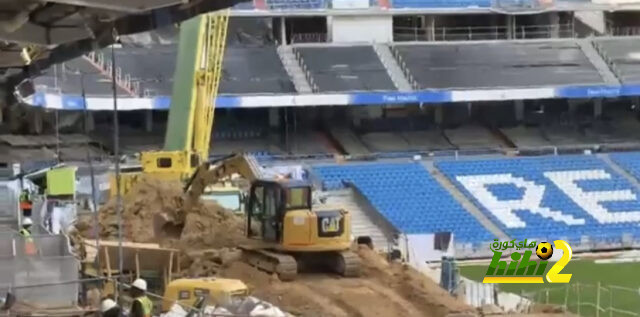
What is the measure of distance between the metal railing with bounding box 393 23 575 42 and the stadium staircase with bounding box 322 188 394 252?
34.3 ft

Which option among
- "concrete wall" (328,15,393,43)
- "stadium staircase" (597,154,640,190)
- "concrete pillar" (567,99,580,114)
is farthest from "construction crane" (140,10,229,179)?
"concrete pillar" (567,99,580,114)

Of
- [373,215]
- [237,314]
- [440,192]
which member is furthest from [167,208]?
[440,192]

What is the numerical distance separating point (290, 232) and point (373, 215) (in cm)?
1408

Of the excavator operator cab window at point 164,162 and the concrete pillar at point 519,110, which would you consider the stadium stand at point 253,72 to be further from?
the excavator operator cab window at point 164,162

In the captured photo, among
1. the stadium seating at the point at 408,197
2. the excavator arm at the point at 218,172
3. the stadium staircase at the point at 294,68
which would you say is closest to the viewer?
the excavator arm at the point at 218,172

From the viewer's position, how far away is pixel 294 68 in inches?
1513

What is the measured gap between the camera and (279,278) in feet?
60.0

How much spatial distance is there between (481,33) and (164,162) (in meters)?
20.6

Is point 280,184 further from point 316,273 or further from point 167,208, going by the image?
point 167,208

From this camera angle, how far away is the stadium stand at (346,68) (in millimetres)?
37969

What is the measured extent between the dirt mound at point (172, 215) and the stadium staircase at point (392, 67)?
1584 cm

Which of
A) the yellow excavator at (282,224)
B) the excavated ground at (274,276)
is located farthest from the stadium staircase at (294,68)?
the excavated ground at (274,276)

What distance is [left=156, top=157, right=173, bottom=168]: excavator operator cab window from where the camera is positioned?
25656mm

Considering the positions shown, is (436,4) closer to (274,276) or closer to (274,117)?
(274,117)
